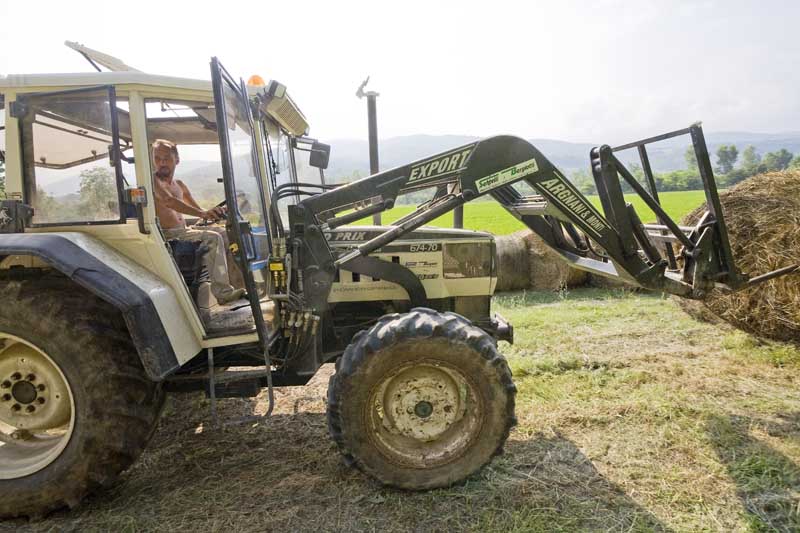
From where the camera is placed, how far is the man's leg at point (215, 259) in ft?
10.6

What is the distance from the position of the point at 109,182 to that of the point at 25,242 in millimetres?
521

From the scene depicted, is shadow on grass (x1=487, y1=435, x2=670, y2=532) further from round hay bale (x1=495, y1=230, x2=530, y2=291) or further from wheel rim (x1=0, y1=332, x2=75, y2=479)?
round hay bale (x1=495, y1=230, x2=530, y2=291)

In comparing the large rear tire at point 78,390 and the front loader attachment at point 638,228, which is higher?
the front loader attachment at point 638,228

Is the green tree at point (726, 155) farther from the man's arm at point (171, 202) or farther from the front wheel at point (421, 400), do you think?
the man's arm at point (171, 202)

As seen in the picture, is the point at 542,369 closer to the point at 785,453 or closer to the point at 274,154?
the point at 785,453

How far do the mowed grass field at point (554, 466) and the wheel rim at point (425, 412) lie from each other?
25 cm

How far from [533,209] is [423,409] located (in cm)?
164

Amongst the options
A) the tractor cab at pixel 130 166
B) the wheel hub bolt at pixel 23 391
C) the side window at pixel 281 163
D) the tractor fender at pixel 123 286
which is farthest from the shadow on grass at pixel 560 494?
the wheel hub bolt at pixel 23 391

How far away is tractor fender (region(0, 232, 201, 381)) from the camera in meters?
2.54

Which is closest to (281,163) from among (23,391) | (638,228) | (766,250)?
(23,391)

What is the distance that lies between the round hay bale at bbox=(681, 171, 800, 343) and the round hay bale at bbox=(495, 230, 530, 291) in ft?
11.8

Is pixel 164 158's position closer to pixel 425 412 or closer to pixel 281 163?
pixel 281 163

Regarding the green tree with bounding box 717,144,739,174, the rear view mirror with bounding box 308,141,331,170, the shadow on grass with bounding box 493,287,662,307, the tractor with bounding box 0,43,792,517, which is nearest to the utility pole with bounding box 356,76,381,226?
the rear view mirror with bounding box 308,141,331,170

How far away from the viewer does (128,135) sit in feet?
10.4
